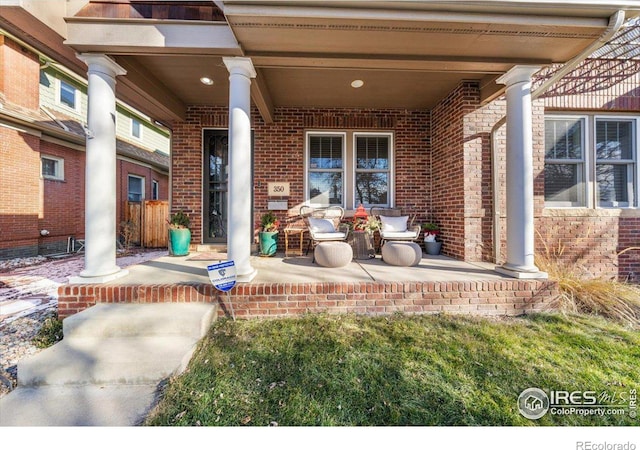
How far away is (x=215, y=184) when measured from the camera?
211 inches

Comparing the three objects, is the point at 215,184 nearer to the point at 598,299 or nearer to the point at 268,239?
the point at 268,239

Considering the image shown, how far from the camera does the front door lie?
5.29 m

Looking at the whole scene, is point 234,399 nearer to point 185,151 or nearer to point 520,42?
point 520,42

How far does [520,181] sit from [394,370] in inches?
106

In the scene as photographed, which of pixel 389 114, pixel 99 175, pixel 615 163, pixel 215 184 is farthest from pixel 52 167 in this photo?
pixel 615 163

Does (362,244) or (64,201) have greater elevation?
(64,201)

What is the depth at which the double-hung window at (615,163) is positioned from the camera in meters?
4.41

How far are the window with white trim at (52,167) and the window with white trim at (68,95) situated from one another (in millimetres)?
1866

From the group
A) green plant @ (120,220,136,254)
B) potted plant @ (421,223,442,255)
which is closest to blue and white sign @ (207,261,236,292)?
potted plant @ (421,223,442,255)

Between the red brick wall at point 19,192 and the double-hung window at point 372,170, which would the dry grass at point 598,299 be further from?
the red brick wall at point 19,192

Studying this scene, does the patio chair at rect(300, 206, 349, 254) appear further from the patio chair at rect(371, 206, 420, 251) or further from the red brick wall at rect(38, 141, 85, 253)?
the red brick wall at rect(38, 141, 85, 253)

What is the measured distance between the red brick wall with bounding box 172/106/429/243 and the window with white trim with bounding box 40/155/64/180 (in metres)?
4.87
